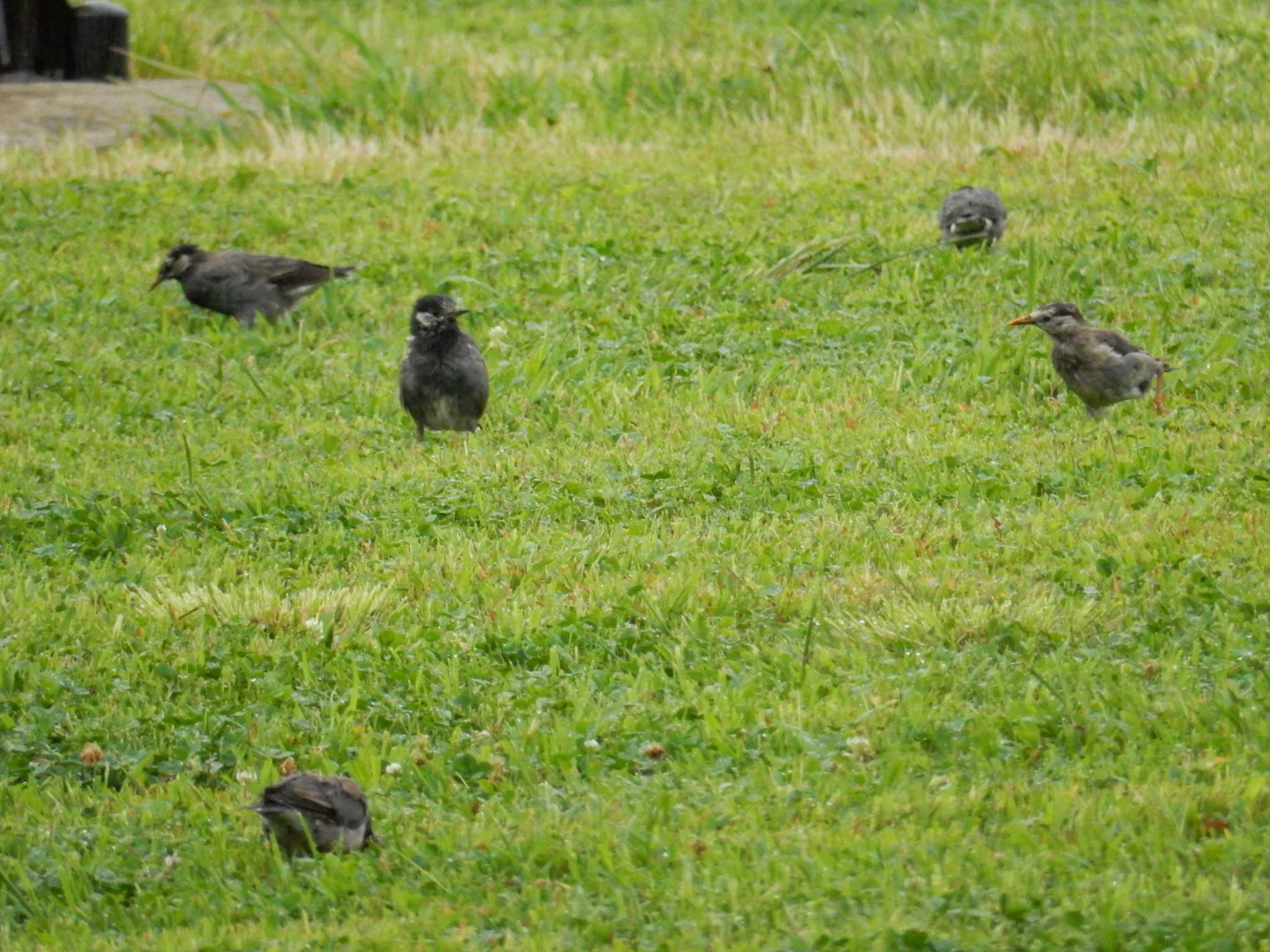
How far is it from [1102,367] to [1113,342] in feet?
0.51

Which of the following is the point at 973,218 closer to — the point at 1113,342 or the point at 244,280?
the point at 1113,342

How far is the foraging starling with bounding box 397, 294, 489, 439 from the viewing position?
9453mm

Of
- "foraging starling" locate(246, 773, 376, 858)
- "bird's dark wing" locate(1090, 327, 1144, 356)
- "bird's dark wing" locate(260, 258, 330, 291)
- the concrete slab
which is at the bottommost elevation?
"foraging starling" locate(246, 773, 376, 858)

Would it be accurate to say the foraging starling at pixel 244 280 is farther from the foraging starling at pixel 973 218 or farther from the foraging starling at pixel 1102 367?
the foraging starling at pixel 1102 367

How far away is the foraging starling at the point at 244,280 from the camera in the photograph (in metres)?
12.0

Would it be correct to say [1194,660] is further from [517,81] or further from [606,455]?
[517,81]

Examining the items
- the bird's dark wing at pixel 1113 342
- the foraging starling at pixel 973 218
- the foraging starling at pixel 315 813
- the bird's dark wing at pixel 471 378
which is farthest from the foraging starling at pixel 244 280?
the foraging starling at pixel 315 813

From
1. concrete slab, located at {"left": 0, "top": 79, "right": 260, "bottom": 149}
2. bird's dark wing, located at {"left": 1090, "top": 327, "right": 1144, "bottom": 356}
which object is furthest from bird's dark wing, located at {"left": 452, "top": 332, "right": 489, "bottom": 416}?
concrete slab, located at {"left": 0, "top": 79, "right": 260, "bottom": 149}

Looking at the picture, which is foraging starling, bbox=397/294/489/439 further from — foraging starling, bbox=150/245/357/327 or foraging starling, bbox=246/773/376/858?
foraging starling, bbox=246/773/376/858

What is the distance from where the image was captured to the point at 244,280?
1203cm

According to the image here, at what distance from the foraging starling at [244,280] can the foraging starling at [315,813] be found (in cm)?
712

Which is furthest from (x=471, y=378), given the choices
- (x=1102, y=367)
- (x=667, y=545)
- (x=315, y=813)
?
(x=315, y=813)

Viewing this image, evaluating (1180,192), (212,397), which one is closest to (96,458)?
(212,397)

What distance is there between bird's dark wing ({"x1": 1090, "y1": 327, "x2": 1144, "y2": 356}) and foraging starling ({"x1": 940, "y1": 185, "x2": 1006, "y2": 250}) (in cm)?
313
